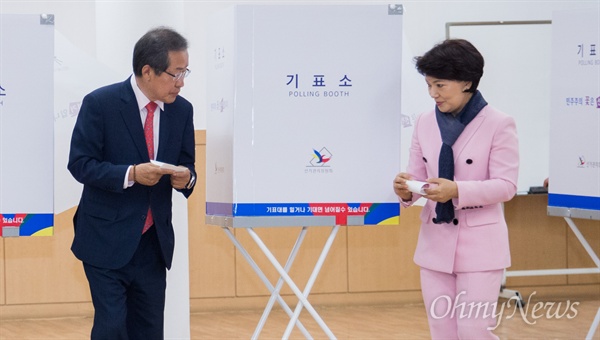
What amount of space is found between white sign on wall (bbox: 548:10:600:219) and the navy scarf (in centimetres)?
171

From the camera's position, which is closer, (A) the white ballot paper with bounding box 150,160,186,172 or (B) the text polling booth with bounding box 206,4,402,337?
(A) the white ballot paper with bounding box 150,160,186,172

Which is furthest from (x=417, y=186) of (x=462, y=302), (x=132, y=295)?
(x=132, y=295)

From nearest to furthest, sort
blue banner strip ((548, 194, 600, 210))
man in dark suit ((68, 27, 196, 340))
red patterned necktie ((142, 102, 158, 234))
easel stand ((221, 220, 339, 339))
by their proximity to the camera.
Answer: man in dark suit ((68, 27, 196, 340)) → red patterned necktie ((142, 102, 158, 234)) → easel stand ((221, 220, 339, 339)) → blue banner strip ((548, 194, 600, 210))

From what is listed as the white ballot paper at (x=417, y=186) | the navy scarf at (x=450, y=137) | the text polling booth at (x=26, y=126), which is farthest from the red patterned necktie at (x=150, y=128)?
the navy scarf at (x=450, y=137)

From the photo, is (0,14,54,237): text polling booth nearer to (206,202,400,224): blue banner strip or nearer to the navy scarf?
(206,202,400,224): blue banner strip

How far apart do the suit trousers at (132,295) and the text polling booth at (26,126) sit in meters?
0.61

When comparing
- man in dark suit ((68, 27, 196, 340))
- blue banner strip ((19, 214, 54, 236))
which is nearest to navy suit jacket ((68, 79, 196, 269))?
man in dark suit ((68, 27, 196, 340))

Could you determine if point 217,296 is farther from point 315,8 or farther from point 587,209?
point 315,8

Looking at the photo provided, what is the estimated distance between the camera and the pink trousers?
3.27 metres

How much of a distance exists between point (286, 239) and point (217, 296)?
2.51 feet

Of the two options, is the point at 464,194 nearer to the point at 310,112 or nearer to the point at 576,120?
the point at 310,112

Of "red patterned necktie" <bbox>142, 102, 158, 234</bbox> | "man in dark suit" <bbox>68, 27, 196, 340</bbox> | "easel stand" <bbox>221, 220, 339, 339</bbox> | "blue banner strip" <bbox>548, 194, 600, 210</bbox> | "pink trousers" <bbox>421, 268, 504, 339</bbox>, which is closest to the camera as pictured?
"pink trousers" <bbox>421, 268, 504, 339</bbox>

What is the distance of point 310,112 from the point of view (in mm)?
3760

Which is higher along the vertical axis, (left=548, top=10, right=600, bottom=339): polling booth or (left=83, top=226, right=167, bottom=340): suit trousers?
(left=548, top=10, right=600, bottom=339): polling booth
